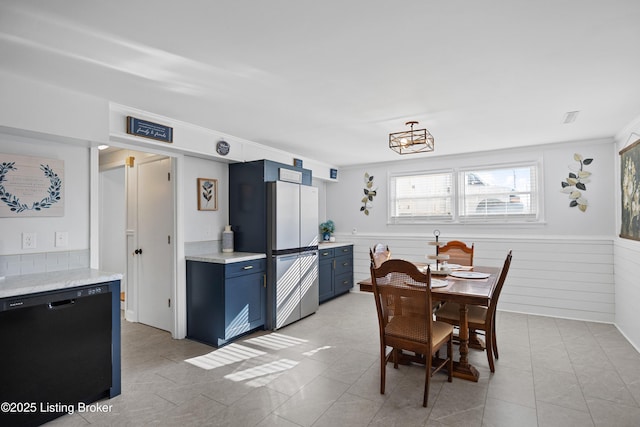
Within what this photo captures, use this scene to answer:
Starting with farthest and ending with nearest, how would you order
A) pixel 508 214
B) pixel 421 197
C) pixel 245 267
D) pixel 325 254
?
pixel 421 197
pixel 325 254
pixel 508 214
pixel 245 267

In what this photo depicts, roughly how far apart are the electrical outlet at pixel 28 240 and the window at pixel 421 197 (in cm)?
491

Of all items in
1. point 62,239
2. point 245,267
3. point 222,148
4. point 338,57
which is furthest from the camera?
point 222,148

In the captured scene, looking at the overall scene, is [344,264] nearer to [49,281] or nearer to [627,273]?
[627,273]

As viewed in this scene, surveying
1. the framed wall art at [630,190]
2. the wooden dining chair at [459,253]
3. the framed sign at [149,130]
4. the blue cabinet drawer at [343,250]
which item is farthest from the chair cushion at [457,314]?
the framed sign at [149,130]

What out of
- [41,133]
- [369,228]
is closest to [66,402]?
[41,133]

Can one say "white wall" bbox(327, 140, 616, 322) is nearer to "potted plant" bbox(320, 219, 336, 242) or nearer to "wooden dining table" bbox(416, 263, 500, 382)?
"potted plant" bbox(320, 219, 336, 242)

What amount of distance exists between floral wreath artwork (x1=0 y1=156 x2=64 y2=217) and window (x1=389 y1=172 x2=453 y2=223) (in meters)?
4.78

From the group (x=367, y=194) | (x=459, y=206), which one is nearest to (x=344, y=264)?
(x=367, y=194)

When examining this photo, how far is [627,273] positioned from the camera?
370 centimetres

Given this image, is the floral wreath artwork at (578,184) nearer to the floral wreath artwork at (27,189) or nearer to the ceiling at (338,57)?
the ceiling at (338,57)

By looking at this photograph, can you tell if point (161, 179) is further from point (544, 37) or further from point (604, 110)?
point (604, 110)

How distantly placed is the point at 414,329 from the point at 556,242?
134 inches

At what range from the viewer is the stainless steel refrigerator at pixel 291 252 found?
13.1 feet

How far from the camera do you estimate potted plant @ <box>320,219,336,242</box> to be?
6.23 meters
